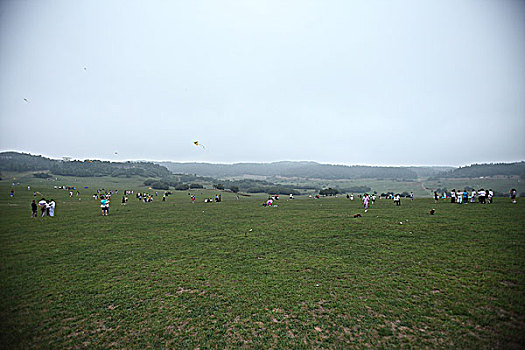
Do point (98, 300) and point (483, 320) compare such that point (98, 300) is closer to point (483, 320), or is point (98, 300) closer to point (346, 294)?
point (346, 294)

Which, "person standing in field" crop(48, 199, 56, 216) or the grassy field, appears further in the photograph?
"person standing in field" crop(48, 199, 56, 216)

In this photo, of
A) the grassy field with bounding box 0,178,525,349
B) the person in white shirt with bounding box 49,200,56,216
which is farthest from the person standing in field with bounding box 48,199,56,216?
the grassy field with bounding box 0,178,525,349

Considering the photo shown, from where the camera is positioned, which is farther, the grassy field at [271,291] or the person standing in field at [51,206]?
the person standing in field at [51,206]

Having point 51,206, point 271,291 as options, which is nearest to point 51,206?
point 51,206

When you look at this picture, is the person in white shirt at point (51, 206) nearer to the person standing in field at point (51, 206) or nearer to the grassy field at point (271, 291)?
the person standing in field at point (51, 206)

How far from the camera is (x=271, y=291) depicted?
9281 mm

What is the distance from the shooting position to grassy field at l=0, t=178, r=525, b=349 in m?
6.79

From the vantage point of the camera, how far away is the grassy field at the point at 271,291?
679 centimetres

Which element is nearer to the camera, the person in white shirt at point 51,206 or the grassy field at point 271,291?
the grassy field at point 271,291

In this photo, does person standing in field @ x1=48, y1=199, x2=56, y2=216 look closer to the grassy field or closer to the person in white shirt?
the person in white shirt

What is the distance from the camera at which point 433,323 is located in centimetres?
709

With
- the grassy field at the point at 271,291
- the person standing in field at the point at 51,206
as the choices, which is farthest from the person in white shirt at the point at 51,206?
the grassy field at the point at 271,291

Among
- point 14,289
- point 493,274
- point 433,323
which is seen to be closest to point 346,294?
point 433,323

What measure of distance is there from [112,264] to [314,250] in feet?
35.7
